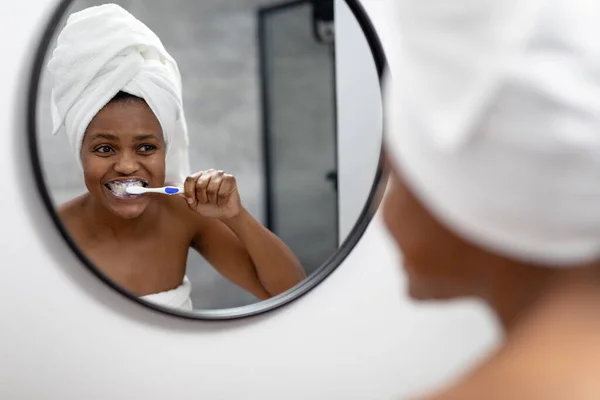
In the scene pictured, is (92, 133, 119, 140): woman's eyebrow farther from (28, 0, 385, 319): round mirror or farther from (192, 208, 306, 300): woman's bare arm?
(192, 208, 306, 300): woman's bare arm

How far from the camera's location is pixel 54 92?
813mm

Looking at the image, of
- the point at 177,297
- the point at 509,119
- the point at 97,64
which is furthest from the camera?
the point at 177,297

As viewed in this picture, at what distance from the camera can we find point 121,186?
2.84 feet

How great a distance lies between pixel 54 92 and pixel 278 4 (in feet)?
1.13

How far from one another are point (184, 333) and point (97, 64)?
412mm

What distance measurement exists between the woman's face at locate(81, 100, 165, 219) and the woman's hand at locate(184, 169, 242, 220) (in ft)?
0.17

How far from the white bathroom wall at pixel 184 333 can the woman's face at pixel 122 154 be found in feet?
0.27

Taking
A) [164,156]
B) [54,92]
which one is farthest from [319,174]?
[54,92]

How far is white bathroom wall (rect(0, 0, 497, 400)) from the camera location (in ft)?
2.74

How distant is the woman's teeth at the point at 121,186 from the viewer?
86 centimetres

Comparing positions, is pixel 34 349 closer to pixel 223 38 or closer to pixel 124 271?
pixel 124 271

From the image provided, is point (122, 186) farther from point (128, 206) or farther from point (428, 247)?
point (428, 247)

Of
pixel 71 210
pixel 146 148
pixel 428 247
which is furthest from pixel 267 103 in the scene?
pixel 428 247

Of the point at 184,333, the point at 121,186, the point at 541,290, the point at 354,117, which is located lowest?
the point at 184,333
